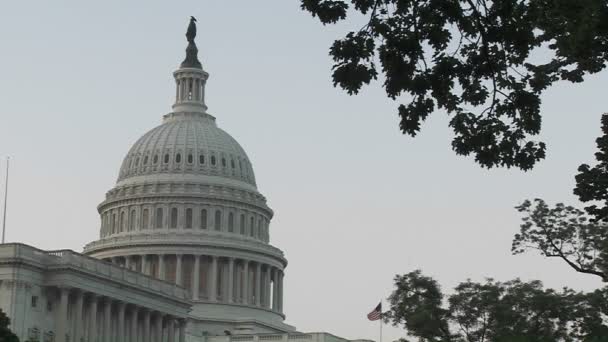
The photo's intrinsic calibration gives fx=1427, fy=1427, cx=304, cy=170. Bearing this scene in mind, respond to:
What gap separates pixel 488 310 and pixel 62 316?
4349 centimetres

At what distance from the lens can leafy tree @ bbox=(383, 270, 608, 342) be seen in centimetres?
10969

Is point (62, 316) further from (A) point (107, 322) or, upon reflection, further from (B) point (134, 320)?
(B) point (134, 320)

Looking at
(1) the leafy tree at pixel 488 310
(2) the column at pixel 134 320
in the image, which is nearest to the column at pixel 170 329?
(2) the column at pixel 134 320

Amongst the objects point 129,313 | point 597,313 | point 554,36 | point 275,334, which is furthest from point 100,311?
point 554,36

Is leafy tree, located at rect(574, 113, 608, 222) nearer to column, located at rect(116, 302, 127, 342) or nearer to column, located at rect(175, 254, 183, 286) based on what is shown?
column, located at rect(116, 302, 127, 342)

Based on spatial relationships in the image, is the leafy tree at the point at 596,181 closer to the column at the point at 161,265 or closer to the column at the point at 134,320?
the column at the point at 134,320

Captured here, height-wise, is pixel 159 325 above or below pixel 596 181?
above

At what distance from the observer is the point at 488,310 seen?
115 meters

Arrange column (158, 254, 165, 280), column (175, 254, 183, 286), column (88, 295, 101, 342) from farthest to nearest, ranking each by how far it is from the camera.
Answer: column (175, 254, 183, 286) < column (158, 254, 165, 280) < column (88, 295, 101, 342)

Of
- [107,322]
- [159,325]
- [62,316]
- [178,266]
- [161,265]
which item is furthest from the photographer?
[178,266]

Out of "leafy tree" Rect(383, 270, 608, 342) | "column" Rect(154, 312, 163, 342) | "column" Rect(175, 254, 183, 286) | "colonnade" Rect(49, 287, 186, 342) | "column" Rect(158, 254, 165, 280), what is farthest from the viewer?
"column" Rect(175, 254, 183, 286)

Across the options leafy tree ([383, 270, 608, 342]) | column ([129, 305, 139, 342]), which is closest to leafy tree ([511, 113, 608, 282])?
leafy tree ([383, 270, 608, 342])

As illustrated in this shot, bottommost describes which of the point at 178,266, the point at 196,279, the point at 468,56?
the point at 468,56

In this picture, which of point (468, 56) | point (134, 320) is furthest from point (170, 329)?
point (468, 56)
